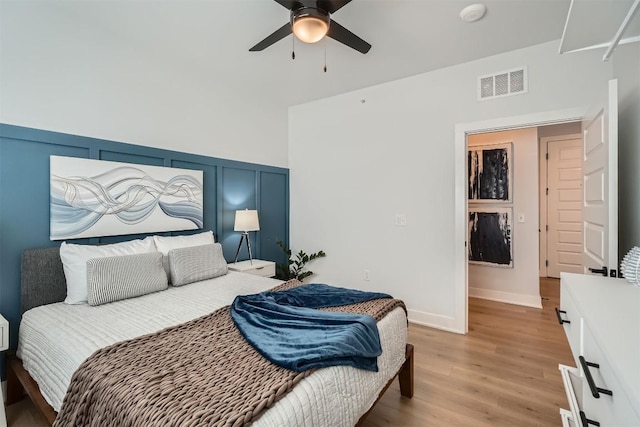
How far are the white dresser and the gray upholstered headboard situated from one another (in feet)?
9.99

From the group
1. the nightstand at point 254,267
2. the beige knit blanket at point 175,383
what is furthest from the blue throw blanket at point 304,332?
the nightstand at point 254,267

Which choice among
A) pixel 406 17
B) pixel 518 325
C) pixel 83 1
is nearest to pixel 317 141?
pixel 406 17

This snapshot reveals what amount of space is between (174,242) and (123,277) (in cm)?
64

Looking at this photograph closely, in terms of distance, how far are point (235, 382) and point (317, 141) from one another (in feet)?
11.5

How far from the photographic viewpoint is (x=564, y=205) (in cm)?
502

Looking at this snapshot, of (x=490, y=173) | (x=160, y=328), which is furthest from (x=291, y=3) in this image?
(x=490, y=173)

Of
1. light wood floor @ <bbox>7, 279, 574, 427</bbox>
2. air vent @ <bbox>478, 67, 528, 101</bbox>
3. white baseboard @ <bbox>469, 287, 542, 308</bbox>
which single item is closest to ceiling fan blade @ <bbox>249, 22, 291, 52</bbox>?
air vent @ <bbox>478, 67, 528, 101</bbox>

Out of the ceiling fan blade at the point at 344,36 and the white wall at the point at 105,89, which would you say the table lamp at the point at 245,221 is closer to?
the white wall at the point at 105,89

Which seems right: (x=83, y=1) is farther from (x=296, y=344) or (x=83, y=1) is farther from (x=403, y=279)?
(x=403, y=279)

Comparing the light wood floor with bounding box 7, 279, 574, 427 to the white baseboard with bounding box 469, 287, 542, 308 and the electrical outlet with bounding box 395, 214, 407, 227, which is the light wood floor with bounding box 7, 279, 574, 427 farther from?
the electrical outlet with bounding box 395, 214, 407, 227

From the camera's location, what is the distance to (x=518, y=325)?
324 cm

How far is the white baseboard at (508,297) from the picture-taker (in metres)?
3.83

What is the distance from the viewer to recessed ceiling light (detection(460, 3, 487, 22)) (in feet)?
7.15

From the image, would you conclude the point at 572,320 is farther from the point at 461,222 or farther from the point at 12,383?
the point at 12,383
